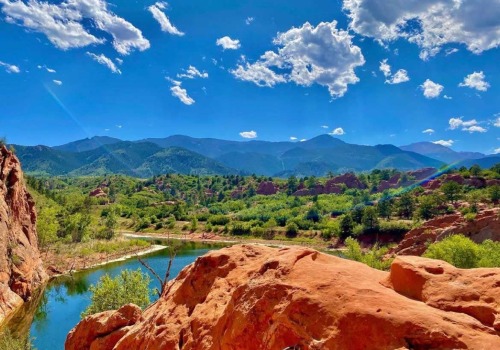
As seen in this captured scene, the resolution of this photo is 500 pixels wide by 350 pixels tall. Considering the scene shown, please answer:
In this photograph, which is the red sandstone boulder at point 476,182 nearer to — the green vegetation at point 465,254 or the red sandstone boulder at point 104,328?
the green vegetation at point 465,254

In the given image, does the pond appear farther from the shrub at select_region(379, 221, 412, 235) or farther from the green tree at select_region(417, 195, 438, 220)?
the green tree at select_region(417, 195, 438, 220)

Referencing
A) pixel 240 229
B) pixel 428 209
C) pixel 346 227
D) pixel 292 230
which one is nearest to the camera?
pixel 428 209

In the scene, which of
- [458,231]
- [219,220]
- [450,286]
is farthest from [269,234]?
[450,286]

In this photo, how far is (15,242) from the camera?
6819 centimetres

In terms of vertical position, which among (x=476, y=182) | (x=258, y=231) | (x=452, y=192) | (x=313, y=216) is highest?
(x=476, y=182)

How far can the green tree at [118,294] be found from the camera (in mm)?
44344

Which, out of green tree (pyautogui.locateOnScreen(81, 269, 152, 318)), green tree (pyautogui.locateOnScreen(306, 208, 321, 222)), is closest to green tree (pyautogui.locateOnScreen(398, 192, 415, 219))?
green tree (pyautogui.locateOnScreen(306, 208, 321, 222))

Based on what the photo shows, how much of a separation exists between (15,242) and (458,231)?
264ft

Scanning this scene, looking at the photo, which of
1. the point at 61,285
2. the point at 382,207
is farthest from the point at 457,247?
the point at 382,207

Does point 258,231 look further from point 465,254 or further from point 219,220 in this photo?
point 465,254

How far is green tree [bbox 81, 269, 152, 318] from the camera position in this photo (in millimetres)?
44344

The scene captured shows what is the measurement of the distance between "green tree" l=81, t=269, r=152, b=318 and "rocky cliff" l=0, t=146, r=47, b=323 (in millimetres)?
21485

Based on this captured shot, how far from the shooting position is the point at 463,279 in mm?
11836

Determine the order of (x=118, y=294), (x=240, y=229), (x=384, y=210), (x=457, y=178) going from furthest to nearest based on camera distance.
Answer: (x=240, y=229) < (x=457, y=178) < (x=384, y=210) < (x=118, y=294)
